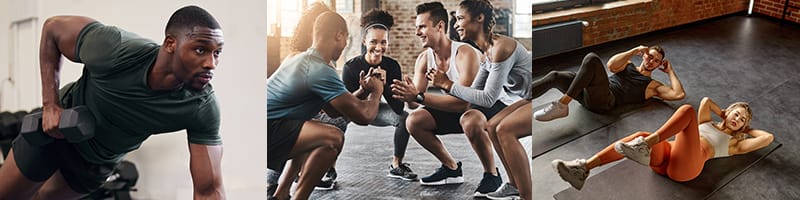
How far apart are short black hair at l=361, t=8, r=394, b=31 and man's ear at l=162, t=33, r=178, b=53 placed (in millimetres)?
877

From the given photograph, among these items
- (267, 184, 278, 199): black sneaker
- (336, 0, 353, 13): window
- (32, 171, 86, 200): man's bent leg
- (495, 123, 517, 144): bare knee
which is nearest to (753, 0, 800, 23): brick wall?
(495, 123, 517, 144): bare knee

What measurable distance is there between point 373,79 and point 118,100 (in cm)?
120

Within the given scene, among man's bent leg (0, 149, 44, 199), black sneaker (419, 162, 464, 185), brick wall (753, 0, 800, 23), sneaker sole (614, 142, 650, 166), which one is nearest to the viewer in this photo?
brick wall (753, 0, 800, 23)

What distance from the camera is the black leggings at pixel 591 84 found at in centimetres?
387

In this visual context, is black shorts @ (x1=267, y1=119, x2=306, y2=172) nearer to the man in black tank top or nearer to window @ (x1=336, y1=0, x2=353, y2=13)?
window @ (x1=336, y1=0, x2=353, y2=13)

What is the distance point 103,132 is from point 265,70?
806mm

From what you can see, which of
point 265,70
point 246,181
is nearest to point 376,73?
point 265,70

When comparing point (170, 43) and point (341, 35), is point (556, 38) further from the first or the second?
point (170, 43)

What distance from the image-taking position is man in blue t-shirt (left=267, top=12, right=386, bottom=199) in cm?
405

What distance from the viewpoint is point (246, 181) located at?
4.08 m

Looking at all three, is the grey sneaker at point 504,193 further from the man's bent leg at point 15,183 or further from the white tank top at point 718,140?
the man's bent leg at point 15,183

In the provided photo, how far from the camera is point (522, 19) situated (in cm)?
396

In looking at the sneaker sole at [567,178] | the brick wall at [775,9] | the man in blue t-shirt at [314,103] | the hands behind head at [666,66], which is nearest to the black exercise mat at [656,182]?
the sneaker sole at [567,178]

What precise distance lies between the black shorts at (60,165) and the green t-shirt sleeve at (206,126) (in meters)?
0.41
